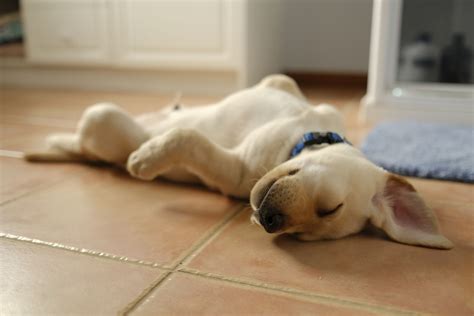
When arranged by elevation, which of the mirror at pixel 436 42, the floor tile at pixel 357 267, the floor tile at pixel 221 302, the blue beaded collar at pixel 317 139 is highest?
the mirror at pixel 436 42

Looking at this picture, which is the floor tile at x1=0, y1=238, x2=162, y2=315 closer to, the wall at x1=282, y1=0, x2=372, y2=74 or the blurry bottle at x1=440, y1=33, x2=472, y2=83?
the blurry bottle at x1=440, y1=33, x2=472, y2=83

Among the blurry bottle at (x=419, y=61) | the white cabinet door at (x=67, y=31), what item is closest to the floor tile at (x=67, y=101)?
the white cabinet door at (x=67, y=31)

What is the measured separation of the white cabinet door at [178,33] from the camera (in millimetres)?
2618

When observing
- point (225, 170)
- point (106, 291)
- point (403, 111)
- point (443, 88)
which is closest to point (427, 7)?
point (443, 88)

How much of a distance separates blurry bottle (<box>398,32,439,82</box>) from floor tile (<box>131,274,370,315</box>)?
71.1 inches

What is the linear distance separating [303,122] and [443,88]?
1.30m

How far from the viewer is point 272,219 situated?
83 cm

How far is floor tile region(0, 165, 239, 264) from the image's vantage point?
0.92 m

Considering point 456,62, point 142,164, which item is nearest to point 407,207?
point 142,164

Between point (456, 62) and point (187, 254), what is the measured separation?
2.02 meters

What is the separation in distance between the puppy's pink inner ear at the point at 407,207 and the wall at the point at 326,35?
90.3 inches

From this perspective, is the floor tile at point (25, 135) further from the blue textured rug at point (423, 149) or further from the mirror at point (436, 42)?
the mirror at point (436, 42)

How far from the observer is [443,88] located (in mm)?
2186

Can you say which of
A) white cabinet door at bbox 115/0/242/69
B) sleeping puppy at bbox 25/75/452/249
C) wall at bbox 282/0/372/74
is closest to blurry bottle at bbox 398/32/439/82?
wall at bbox 282/0/372/74
